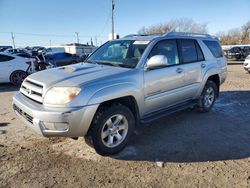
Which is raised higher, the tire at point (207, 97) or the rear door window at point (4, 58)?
the rear door window at point (4, 58)

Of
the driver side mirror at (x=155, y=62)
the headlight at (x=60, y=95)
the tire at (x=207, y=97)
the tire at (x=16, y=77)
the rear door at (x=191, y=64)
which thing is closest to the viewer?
the headlight at (x=60, y=95)

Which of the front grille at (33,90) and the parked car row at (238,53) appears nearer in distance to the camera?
the front grille at (33,90)

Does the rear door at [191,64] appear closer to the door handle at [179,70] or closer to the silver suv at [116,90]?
the silver suv at [116,90]

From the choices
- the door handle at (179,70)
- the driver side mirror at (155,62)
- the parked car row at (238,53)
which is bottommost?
the parked car row at (238,53)

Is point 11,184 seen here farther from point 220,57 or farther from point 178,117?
point 220,57

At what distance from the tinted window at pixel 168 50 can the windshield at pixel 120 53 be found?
0.71 feet

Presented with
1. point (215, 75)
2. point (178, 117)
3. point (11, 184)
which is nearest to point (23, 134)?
point (11, 184)

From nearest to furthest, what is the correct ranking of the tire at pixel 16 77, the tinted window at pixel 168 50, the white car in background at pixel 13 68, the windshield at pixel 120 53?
the windshield at pixel 120 53, the tinted window at pixel 168 50, the white car in background at pixel 13 68, the tire at pixel 16 77

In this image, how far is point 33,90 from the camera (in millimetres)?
3848

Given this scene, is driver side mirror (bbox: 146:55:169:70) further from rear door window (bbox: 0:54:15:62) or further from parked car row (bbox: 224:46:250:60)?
parked car row (bbox: 224:46:250:60)

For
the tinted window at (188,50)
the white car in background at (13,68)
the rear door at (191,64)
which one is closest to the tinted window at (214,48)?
the rear door at (191,64)

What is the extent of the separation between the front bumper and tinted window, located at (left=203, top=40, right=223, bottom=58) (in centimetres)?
385

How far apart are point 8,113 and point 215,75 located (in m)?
5.27

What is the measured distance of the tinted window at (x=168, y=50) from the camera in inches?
184
